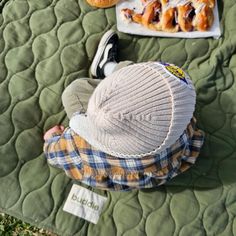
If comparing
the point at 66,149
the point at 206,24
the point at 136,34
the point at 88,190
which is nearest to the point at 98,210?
the point at 88,190

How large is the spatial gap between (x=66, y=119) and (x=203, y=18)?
21.8 inches

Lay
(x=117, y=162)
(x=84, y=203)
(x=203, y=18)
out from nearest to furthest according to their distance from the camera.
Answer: (x=117, y=162) < (x=84, y=203) < (x=203, y=18)

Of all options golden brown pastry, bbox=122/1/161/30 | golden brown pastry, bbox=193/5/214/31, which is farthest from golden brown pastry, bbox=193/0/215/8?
golden brown pastry, bbox=122/1/161/30

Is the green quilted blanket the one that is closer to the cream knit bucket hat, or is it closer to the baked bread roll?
the baked bread roll

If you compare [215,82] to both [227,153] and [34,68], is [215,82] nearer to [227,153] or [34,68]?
[227,153]

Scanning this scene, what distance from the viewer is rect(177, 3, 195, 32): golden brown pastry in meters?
1.33

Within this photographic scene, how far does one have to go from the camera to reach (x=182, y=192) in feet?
3.80

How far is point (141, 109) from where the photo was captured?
76 cm

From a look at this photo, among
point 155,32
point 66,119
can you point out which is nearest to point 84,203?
point 66,119

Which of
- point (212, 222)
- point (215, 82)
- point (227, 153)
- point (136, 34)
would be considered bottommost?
point (212, 222)

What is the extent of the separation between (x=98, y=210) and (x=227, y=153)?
0.41 m

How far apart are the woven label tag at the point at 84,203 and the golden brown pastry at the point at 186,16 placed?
2.01 ft

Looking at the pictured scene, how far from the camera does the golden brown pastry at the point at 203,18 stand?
1.33 m

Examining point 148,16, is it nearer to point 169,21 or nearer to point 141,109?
point 169,21
